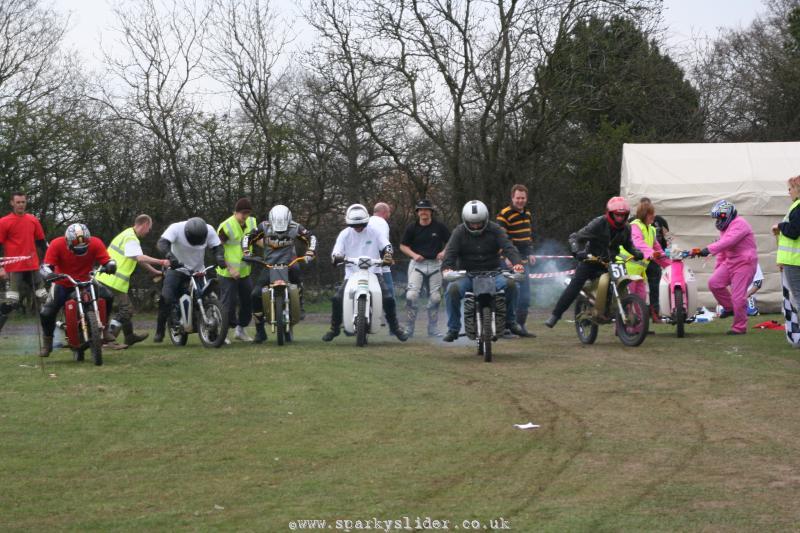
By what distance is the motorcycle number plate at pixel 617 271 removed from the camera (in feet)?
51.9

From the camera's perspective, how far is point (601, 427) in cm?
941

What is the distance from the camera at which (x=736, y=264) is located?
17969mm

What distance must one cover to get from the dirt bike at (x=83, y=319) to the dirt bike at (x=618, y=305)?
611 centimetres

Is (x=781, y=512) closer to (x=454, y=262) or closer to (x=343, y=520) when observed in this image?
(x=343, y=520)

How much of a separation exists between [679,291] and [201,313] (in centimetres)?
650

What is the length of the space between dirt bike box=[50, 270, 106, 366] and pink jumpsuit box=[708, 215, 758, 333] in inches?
331

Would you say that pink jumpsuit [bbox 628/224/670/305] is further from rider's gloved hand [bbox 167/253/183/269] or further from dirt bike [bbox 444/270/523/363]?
rider's gloved hand [bbox 167/253/183/269]

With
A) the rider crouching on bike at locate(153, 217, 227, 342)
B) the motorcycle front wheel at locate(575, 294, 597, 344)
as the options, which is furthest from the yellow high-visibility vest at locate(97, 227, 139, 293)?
the motorcycle front wheel at locate(575, 294, 597, 344)

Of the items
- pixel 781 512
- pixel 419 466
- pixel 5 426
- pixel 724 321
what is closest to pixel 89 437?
pixel 5 426

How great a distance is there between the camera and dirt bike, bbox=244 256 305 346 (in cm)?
1678

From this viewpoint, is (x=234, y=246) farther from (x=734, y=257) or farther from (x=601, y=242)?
(x=734, y=257)

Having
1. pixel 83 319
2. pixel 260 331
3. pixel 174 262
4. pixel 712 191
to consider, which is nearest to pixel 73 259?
pixel 83 319

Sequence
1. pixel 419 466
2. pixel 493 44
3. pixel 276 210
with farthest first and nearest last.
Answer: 1. pixel 493 44
2. pixel 276 210
3. pixel 419 466

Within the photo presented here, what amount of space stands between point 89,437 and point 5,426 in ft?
3.23
